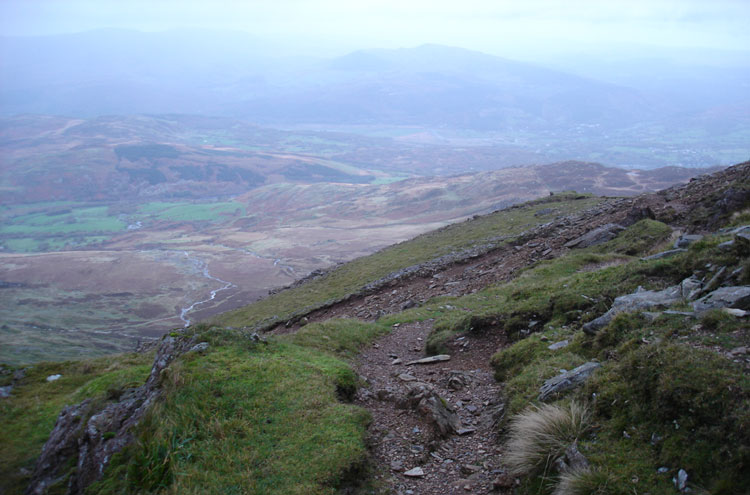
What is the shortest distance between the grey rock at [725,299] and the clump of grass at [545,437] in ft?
10.4

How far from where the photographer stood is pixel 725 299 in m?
7.69

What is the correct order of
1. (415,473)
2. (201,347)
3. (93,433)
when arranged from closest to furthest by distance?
(415,473), (93,433), (201,347)

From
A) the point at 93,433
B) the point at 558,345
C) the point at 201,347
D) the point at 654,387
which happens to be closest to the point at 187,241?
the point at 201,347

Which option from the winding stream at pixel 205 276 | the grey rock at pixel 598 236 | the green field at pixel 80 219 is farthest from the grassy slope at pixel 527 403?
the green field at pixel 80 219

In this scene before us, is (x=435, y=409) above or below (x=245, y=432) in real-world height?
below

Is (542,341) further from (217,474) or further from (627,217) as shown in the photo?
(627,217)

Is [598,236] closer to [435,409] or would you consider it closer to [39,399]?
[435,409]

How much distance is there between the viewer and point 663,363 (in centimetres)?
644

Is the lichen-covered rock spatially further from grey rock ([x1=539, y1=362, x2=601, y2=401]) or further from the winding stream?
the winding stream

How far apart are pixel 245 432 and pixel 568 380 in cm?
591

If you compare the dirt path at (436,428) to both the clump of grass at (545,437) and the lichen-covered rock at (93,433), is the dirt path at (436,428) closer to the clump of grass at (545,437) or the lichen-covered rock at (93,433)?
the clump of grass at (545,437)

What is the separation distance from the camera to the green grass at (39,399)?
37.3ft

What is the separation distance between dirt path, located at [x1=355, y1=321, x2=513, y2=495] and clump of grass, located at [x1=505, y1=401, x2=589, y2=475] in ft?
1.35

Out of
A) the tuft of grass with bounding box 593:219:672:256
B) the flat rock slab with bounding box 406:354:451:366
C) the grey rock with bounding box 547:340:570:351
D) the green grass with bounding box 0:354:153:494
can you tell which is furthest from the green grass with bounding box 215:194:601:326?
the grey rock with bounding box 547:340:570:351
